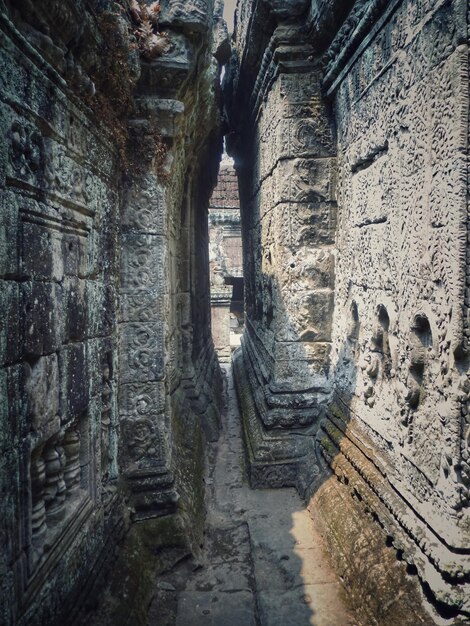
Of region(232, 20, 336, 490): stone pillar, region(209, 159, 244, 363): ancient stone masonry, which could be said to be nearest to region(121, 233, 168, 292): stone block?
region(232, 20, 336, 490): stone pillar

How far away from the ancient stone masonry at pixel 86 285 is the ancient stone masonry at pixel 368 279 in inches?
43.1

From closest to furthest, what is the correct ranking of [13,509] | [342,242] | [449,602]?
1. [13,509]
2. [449,602]
3. [342,242]

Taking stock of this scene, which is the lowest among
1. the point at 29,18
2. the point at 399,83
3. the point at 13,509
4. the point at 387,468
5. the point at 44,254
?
the point at 387,468

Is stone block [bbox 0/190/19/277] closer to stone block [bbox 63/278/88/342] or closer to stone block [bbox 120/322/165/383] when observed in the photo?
stone block [bbox 63/278/88/342]

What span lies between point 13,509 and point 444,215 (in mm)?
2465

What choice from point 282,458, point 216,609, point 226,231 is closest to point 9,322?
point 216,609

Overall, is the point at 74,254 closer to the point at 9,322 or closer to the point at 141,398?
the point at 9,322

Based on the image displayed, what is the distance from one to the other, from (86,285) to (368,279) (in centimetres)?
225

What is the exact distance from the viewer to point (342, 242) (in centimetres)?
457

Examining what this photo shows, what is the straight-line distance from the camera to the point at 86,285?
2635 millimetres

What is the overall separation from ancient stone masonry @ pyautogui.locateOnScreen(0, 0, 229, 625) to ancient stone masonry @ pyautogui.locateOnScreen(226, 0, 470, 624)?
110 centimetres

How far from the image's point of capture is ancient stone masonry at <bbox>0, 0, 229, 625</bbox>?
1.79 meters

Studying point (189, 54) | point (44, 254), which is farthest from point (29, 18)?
point (189, 54)

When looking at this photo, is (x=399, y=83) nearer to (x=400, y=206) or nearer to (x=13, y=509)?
(x=400, y=206)
